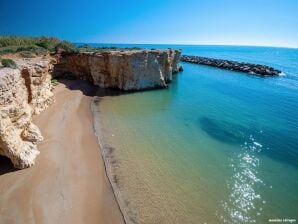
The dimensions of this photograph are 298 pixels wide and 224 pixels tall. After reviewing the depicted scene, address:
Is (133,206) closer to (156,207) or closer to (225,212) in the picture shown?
(156,207)

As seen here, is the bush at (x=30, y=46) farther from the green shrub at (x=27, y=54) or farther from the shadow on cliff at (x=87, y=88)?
the shadow on cliff at (x=87, y=88)

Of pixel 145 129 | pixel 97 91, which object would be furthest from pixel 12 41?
pixel 145 129

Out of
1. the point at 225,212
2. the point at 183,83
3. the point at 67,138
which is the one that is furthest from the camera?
the point at 183,83

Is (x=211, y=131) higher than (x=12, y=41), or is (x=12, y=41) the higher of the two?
(x=12, y=41)

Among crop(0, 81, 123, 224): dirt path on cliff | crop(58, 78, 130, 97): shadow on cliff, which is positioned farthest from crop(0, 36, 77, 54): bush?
crop(0, 81, 123, 224): dirt path on cliff

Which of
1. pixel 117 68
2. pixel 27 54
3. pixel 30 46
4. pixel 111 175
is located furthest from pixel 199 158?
pixel 30 46

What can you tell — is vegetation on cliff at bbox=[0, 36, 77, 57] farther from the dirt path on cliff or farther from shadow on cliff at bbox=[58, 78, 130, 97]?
the dirt path on cliff

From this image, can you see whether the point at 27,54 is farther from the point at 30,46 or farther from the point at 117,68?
the point at 117,68

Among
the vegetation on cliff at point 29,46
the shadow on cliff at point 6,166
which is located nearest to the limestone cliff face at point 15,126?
the shadow on cliff at point 6,166
